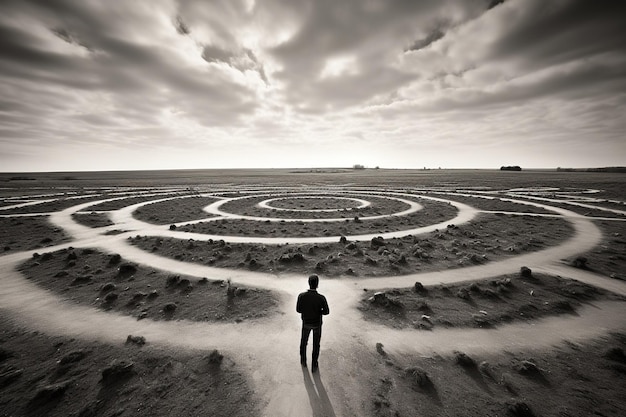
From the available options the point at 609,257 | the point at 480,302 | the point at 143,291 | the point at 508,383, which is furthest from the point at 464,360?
the point at 609,257

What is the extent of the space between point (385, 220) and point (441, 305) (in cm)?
1657

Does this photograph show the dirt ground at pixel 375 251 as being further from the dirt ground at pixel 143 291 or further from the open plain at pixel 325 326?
the dirt ground at pixel 143 291

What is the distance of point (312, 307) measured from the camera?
7477 mm

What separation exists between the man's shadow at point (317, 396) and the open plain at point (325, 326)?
4 centimetres

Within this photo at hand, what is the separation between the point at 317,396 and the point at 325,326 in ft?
10.5

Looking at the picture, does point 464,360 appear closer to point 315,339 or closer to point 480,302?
point 315,339

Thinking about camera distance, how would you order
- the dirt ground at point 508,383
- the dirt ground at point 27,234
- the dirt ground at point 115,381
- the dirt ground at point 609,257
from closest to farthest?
1. the dirt ground at point 508,383
2. the dirt ground at point 115,381
3. the dirt ground at point 609,257
4. the dirt ground at point 27,234

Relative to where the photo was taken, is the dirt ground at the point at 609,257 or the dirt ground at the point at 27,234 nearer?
the dirt ground at the point at 609,257

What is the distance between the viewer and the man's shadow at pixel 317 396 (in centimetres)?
628

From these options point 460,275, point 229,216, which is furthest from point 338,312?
point 229,216

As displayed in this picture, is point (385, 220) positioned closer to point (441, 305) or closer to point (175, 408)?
point (441, 305)

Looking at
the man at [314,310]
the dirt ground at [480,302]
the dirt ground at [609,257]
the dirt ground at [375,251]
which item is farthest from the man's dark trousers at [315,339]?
the dirt ground at [609,257]

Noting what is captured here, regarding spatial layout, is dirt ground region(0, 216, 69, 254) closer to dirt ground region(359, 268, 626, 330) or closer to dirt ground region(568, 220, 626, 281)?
dirt ground region(359, 268, 626, 330)

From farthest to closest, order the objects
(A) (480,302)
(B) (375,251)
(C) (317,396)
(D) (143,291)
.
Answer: (B) (375,251)
(D) (143,291)
(A) (480,302)
(C) (317,396)
